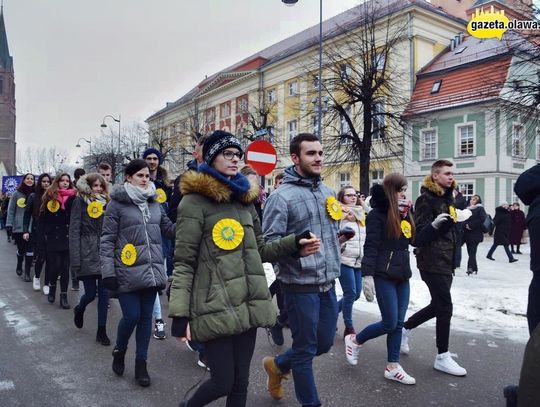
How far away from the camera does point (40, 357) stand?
5.23 m

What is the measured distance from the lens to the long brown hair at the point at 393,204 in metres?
4.64

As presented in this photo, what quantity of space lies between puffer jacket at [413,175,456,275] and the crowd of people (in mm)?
11

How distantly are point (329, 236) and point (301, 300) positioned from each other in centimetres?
54

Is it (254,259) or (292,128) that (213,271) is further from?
(292,128)

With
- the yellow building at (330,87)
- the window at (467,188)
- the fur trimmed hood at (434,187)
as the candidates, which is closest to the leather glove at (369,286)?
the fur trimmed hood at (434,187)

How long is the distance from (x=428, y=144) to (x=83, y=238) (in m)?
29.7

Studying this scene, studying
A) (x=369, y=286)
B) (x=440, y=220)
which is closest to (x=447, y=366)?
(x=369, y=286)

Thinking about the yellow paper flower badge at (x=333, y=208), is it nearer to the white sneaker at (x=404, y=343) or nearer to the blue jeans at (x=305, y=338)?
the blue jeans at (x=305, y=338)

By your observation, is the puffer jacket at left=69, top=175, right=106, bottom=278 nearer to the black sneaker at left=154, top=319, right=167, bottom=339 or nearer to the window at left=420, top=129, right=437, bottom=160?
the black sneaker at left=154, top=319, right=167, bottom=339

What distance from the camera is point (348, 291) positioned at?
6.19 meters

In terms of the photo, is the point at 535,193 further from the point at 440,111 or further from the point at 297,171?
the point at 440,111

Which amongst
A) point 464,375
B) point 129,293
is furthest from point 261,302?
point 464,375

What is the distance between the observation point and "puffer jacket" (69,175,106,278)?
602 cm

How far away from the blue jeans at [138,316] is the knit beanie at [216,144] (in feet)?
6.07
